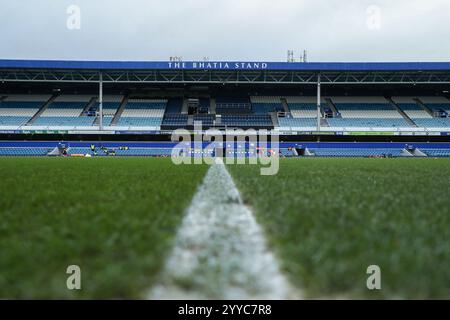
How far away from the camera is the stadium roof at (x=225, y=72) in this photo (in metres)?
26.8

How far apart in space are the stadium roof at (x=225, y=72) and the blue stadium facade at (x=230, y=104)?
0.07 m

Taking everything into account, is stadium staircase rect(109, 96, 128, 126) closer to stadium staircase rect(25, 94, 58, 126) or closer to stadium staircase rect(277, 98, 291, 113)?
stadium staircase rect(25, 94, 58, 126)

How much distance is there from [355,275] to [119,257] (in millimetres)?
719

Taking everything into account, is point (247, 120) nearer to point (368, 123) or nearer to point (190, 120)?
point (190, 120)

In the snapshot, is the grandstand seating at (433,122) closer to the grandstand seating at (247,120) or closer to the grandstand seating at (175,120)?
the grandstand seating at (247,120)

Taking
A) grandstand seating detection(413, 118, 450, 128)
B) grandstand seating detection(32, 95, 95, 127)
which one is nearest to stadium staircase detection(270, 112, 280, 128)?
grandstand seating detection(413, 118, 450, 128)

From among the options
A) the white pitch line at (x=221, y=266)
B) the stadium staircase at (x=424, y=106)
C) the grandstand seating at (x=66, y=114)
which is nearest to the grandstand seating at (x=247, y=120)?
the grandstand seating at (x=66, y=114)

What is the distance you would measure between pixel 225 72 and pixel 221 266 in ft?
92.3

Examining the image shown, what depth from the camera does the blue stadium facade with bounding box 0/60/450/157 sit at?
2705 cm

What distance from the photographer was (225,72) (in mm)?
28516

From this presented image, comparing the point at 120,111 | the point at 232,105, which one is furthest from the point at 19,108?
the point at 232,105

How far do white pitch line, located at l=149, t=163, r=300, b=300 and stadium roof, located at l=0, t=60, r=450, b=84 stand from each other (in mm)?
25749
